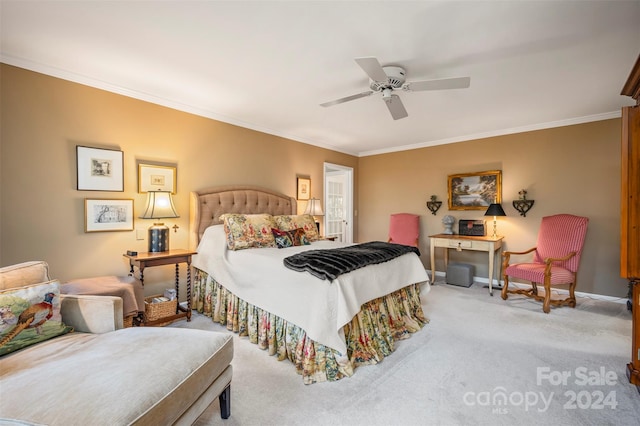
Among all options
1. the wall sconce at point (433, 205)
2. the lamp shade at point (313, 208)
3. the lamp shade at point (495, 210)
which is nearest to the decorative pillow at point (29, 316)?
the lamp shade at point (313, 208)

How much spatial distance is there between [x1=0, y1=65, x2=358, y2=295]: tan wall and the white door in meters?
2.77

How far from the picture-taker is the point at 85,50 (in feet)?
7.61

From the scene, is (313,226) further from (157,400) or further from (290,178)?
(157,400)

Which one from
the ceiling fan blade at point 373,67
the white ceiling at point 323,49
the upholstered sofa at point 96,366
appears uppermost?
the white ceiling at point 323,49

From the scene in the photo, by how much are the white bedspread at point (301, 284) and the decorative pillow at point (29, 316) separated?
133 cm

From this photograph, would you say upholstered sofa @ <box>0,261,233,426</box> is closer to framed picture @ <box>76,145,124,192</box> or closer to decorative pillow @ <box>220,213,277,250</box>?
framed picture @ <box>76,145,124,192</box>

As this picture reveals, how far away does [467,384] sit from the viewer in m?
2.02

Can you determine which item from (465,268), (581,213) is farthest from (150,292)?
(581,213)

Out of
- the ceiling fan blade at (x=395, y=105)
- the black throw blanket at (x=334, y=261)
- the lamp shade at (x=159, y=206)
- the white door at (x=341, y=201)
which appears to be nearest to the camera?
the black throw blanket at (x=334, y=261)

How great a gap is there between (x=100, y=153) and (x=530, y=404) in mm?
4183

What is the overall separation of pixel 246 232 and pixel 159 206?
97 centimetres

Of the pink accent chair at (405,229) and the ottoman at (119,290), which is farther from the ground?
Result: the pink accent chair at (405,229)

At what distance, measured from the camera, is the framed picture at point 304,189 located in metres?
5.00

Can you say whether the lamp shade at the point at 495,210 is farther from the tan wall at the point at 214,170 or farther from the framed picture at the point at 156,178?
the framed picture at the point at 156,178
